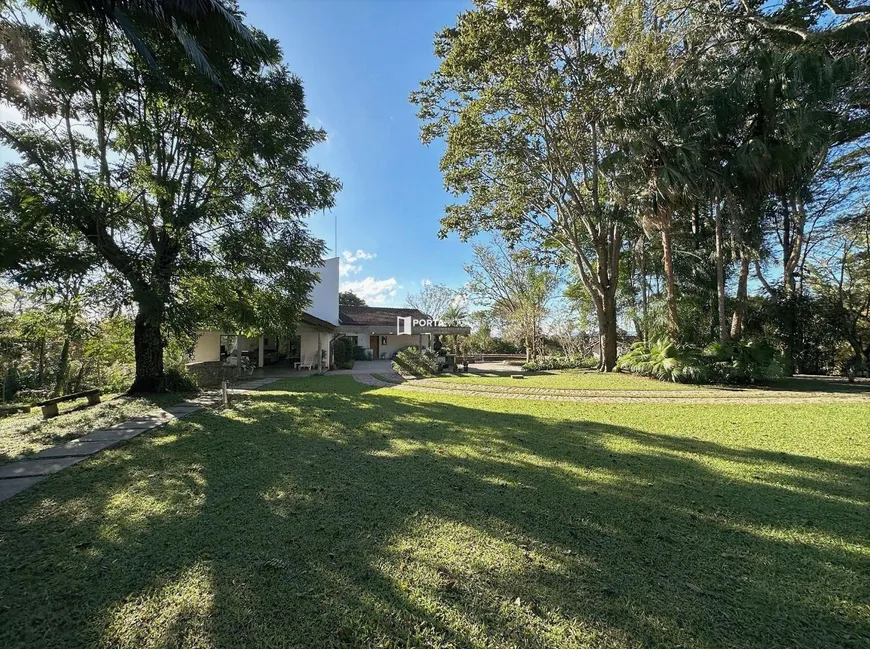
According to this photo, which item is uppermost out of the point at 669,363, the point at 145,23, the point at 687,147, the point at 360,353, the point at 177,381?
the point at 687,147

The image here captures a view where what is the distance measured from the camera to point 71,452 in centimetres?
498

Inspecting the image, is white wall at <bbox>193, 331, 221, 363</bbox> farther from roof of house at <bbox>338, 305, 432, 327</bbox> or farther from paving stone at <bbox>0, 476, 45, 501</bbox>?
paving stone at <bbox>0, 476, 45, 501</bbox>

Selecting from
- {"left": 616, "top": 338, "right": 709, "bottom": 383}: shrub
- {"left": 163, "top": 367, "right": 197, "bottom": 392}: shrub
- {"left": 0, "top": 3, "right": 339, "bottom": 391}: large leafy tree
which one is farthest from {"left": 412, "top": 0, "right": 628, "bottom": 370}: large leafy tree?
{"left": 163, "top": 367, "right": 197, "bottom": 392}: shrub

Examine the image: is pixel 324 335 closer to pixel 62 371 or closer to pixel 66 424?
pixel 62 371

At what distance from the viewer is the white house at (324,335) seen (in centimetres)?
1755

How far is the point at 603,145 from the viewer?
594 inches

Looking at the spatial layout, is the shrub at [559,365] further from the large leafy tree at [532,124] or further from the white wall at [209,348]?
the white wall at [209,348]

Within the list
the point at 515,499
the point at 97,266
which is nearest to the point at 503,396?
the point at 515,499

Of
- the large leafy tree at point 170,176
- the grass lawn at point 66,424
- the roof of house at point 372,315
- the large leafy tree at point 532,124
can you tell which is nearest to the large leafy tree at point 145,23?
the large leafy tree at point 170,176

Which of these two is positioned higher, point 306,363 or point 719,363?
point 719,363

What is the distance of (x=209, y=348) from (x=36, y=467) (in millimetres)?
14881

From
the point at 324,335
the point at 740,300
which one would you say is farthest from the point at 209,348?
the point at 740,300

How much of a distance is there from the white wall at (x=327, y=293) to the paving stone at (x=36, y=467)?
63.4 ft

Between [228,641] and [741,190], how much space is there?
54.0 ft
